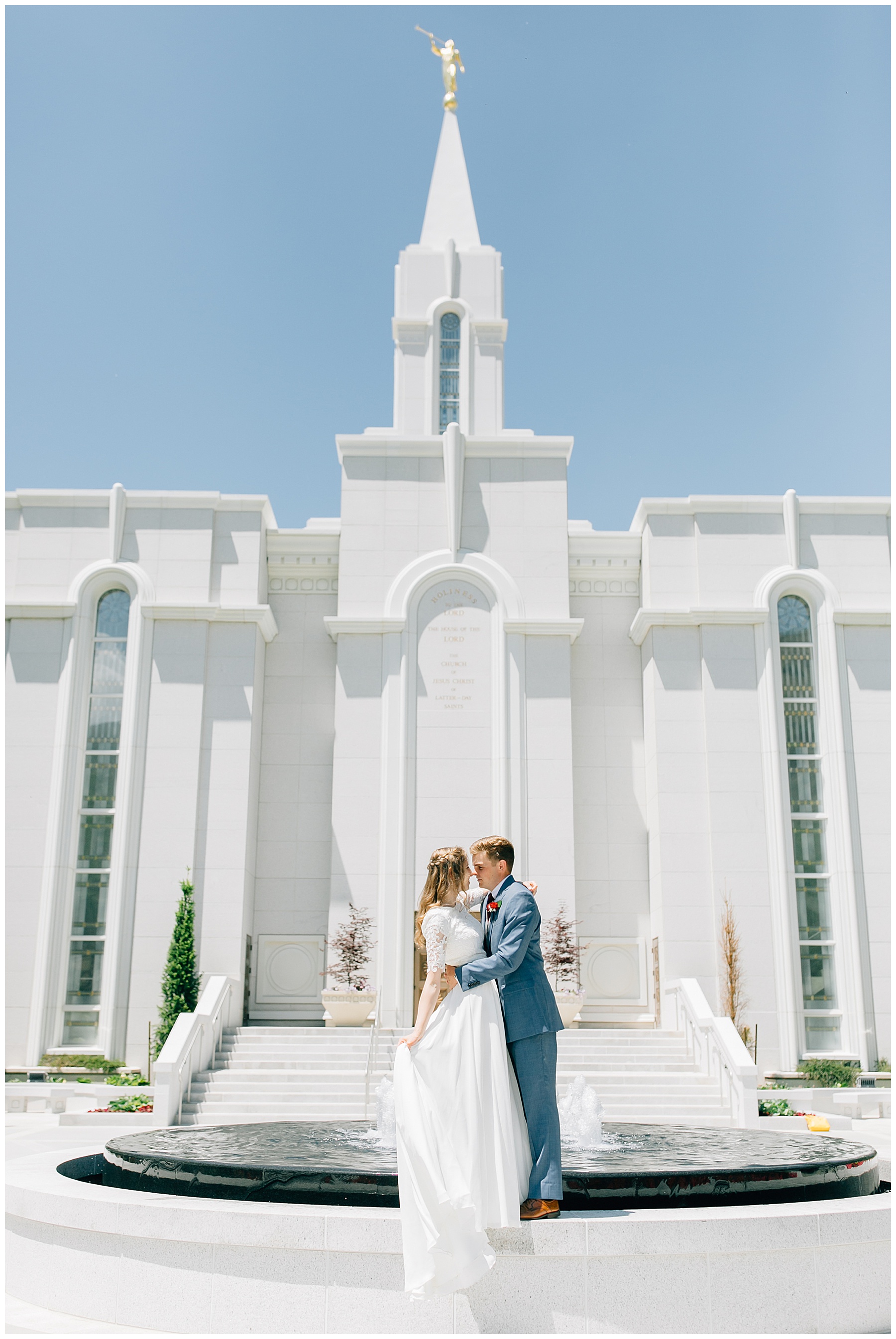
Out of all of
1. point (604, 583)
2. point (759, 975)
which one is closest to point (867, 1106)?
point (759, 975)

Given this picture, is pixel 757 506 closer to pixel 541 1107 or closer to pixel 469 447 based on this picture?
pixel 469 447

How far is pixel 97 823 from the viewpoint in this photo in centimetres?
1781

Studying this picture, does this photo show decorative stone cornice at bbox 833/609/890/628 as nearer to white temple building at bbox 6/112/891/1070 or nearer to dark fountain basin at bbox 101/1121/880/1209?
white temple building at bbox 6/112/891/1070

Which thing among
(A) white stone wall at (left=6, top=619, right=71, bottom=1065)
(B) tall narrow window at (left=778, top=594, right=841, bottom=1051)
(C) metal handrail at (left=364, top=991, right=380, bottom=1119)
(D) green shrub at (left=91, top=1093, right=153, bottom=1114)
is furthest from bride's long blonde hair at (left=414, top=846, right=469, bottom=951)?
(B) tall narrow window at (left=778, top=594, right=841, bottom=1051)

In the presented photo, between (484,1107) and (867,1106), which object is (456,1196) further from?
(867,1106)

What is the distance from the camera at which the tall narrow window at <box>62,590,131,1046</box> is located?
1712cm

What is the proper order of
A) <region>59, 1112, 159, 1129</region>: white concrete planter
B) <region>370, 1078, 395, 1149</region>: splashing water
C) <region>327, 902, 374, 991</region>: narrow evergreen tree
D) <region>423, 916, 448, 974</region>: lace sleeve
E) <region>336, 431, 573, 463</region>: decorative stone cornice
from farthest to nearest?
<region>336, 431, 573, 463</region>: decorative stone cornice → <region>327, 902, 374, 991</region>: narrow evergreen tree → <region>59, 1112, 159, 1129</region>: white concrete planter → <region>370, 1078, 395, 1149</region>: splashing water → <region>423, 916, 448, 974</region>: lace sleeve

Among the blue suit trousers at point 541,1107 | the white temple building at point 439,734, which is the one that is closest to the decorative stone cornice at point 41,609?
the white temple building at point 439,734

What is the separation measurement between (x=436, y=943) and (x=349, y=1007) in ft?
40.3

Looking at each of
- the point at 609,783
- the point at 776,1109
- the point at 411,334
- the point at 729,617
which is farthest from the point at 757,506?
the point at 776,1109

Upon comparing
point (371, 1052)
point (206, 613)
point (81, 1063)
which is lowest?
point (81, 1063)

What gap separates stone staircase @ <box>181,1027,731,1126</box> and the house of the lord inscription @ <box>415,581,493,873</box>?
11.5 feet

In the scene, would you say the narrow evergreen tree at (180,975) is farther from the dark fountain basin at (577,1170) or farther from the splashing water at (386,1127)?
the dark fountain basin at (577,1170)

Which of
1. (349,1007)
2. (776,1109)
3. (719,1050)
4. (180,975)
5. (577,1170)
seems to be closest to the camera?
(577,1170)
